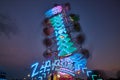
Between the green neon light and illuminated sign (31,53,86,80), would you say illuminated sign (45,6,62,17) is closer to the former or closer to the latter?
the green neon light

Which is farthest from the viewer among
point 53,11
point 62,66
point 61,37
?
point 53,11

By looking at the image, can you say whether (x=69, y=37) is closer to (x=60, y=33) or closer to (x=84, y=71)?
(x=60, y=33)

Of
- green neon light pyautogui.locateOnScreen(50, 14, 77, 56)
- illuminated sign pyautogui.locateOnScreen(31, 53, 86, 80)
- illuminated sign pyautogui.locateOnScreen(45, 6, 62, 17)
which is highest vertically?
illuminated sign pyautogui.locateOnScreen(45, 6, 62, 17)

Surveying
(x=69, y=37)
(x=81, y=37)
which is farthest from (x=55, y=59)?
(x=81, y=37)

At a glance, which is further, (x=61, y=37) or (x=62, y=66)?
(x=61, y=37)

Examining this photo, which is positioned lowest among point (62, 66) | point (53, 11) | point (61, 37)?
point (62, 66)

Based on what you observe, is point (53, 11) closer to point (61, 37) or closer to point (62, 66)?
point (61, 37)

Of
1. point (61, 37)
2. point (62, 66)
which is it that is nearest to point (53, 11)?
point (61, 37)

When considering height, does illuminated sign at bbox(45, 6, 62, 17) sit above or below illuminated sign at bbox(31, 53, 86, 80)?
above

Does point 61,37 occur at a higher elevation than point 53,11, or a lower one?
lower

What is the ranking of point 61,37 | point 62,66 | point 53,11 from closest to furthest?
point 62,66, point 61,37, point 53,11

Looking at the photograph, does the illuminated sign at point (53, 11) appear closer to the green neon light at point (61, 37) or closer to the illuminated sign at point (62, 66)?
the green neon light at point (61, 37)

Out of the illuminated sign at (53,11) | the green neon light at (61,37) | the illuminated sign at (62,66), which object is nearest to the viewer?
the illuminated sign at (62,66)

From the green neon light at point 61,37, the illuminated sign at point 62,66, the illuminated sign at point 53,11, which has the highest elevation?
the illuminated sign at point 53,11
